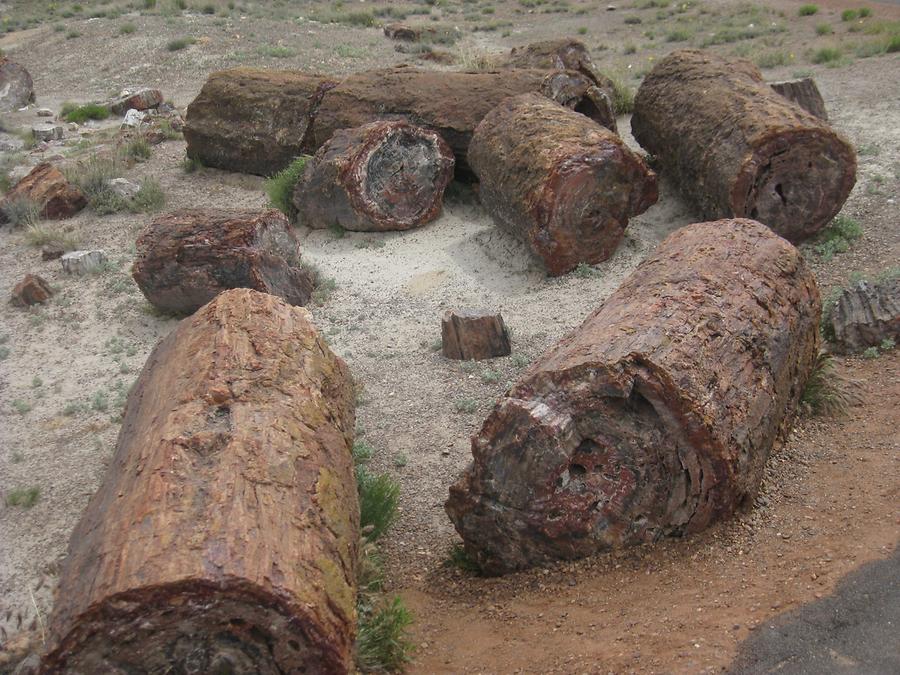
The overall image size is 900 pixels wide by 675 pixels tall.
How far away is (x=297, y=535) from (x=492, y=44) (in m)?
21.0

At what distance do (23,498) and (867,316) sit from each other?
227 inches

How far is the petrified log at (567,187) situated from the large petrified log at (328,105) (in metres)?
1.36

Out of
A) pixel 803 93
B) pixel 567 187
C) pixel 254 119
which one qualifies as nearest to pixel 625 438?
pixel 567 187

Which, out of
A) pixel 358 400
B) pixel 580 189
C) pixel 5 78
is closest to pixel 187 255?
pixel 358 400

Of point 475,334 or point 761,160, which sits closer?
point 475,334

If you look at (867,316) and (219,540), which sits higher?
(219,540)

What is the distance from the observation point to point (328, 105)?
35.3ft

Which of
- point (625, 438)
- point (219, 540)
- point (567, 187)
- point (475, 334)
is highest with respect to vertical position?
point (219, 540)

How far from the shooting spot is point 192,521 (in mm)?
3391

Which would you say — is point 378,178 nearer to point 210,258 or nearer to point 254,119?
point 210,258

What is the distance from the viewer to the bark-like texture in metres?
11.1

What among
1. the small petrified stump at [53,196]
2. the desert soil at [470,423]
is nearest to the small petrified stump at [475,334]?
the desert soil at [470,423]

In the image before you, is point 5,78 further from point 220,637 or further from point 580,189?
point 220,637

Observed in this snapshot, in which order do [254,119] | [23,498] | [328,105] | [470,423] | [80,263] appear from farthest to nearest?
[254,119] < [328,105] < [80,263] < [470,423] < [23,498]
